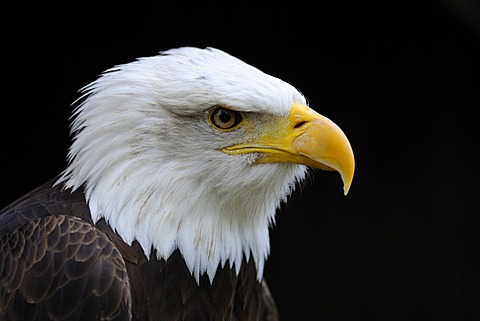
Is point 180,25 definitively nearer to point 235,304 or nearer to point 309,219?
point 309,219

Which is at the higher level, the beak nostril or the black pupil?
the beak nostril

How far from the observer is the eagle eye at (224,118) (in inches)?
122

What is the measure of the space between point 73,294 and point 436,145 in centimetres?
516

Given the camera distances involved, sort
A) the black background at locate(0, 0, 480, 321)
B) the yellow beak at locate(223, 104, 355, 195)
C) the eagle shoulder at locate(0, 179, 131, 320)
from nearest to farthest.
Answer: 1. the eagle shoulder at locate(0, 179, 131, 320)
2. the yellow beak at locate(223, 104, 355, 195)
3. the black background at locate(0, 0, 480, 321)

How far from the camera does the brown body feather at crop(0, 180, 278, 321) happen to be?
116 inches

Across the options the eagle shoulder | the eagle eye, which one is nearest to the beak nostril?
the eagle eye

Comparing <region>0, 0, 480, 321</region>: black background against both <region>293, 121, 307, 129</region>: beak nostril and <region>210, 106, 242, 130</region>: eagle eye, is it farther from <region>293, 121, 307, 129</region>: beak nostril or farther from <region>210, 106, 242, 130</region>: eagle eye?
<region>210, 106, 242, 130</region>: eagle eye

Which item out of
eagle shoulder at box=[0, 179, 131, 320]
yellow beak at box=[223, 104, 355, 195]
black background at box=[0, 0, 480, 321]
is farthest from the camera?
black background at box=[0, 0, 480, 321]

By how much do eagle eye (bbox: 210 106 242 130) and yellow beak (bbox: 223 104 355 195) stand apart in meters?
0.09

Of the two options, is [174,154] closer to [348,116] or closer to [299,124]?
[299,124]

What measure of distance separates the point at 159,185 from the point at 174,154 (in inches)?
5.3

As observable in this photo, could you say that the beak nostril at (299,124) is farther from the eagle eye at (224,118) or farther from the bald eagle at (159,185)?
the eagle eye at (224,118)

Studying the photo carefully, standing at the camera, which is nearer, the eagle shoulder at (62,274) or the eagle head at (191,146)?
the eagle shoulder at (62,274)

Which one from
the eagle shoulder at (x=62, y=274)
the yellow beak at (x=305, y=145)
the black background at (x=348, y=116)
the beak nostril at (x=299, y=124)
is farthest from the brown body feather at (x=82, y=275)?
the black background at (x=348, y=116)
